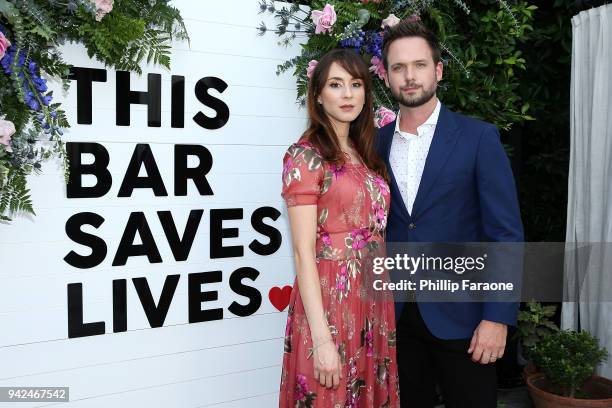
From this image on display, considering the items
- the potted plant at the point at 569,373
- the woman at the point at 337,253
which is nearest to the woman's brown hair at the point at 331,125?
the woman at the point at 337,253

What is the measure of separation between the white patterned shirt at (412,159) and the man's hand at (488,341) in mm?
531

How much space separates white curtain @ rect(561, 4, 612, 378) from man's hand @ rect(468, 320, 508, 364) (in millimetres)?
1772

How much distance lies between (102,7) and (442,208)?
161 centimetres

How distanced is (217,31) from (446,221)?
61.0 inches

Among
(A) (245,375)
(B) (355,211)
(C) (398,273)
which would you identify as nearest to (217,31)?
(B) (355,211)

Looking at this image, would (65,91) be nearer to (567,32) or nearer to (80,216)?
(80,216)

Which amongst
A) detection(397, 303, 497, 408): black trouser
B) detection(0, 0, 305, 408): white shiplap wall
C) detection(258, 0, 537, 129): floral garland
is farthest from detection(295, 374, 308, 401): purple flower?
detection(258, 0, 537, 129): floral garland

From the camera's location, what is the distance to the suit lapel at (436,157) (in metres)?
2.33

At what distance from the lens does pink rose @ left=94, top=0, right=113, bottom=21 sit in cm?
243

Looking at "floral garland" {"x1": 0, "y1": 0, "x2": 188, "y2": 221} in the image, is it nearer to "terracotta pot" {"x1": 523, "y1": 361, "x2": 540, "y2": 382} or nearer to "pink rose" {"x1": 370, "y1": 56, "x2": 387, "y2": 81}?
"pink rose" {"x1": 370, "y1": 56, "x2": 387, "y2": 81}

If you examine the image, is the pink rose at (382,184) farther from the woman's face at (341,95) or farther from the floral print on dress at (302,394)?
the floral print on dress at (302,394)

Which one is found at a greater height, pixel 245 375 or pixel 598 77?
pixel 598 77

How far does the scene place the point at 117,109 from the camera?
9.17 feet

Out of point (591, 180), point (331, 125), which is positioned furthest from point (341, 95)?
point (591, 180)
